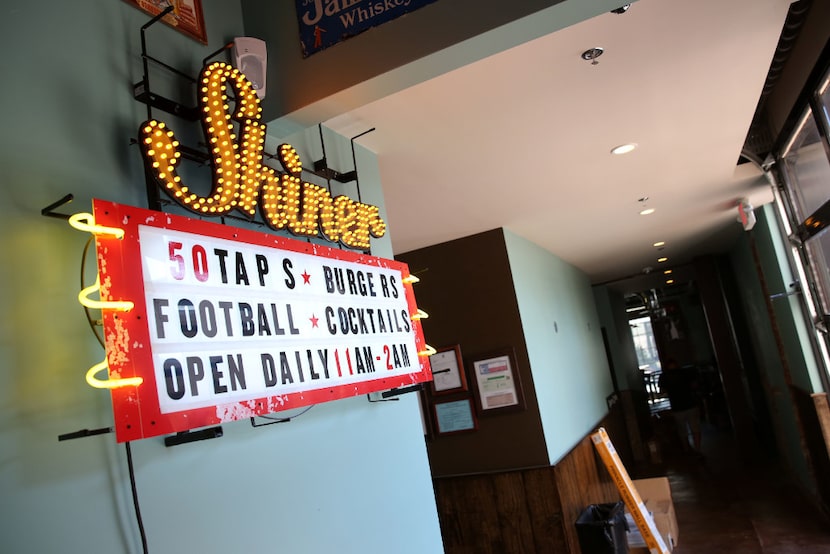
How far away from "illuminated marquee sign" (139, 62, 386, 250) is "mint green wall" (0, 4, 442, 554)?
0.12 metres

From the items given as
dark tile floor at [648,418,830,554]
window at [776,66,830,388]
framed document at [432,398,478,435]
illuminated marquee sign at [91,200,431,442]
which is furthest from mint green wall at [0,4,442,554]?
dark tile floor at [648,418,830,554]

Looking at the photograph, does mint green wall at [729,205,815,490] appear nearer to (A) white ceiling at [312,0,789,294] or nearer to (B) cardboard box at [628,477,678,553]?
(A) white ceiling at [312,0,789,294]

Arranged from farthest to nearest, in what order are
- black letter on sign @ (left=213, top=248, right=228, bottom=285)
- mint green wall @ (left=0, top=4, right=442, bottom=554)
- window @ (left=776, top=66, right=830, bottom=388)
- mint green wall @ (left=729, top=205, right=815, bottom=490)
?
mint green wall @ (left=729, top=205, right=815, bottom=490)
window @ (left=776, top=66, right=830, bottom=388)
black letter on sign @ (left=213, top=248, right=228, bottom=285)
mint green wall @ (left=0, top=4, right=442, bottom=554)

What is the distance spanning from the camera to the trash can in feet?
14.1

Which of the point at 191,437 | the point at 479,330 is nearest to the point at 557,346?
the point at 479,330

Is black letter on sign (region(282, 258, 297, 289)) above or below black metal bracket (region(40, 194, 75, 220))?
below

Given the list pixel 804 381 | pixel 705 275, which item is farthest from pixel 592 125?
pixel 705 275

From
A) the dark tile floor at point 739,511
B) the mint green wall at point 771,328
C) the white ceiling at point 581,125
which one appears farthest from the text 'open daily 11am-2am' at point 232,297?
the mint green wall at point 771,328

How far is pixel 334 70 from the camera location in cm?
186

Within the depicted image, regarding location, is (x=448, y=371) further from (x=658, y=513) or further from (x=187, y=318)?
(x=187, y=318)

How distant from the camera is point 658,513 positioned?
17.0 feet

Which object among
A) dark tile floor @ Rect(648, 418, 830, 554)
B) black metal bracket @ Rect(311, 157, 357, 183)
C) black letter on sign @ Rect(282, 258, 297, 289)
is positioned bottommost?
dark tile floor @ Rect(648, 418, 830, 554)

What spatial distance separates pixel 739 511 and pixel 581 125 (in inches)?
187

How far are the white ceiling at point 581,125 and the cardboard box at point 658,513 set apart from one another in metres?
2.58
